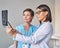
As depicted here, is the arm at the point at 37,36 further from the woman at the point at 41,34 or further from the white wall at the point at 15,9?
the white wall at the point at 15,9

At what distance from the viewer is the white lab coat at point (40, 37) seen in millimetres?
981

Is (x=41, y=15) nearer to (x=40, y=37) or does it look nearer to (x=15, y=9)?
(x=40, y=37)

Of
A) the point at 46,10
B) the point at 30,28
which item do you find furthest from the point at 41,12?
the point at 30,28

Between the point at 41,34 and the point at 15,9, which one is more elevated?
the point at 15,9

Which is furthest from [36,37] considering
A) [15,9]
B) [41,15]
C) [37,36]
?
[15,9]

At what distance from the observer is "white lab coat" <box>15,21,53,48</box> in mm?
981

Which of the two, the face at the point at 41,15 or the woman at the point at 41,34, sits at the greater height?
the face at the point at 41,15

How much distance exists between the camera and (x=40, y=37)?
98 centimetres

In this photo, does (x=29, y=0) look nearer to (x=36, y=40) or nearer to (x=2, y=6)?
(x=2, y=6)

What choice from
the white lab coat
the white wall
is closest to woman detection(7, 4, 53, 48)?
the white lab coat

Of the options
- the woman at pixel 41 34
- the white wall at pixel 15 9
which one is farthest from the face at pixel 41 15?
the white wall at pixel 15 9

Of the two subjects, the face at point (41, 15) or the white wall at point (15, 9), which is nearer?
the face at point (41, 15)

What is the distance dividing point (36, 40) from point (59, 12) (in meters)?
1.53

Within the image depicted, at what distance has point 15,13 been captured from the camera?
8.03 ft
